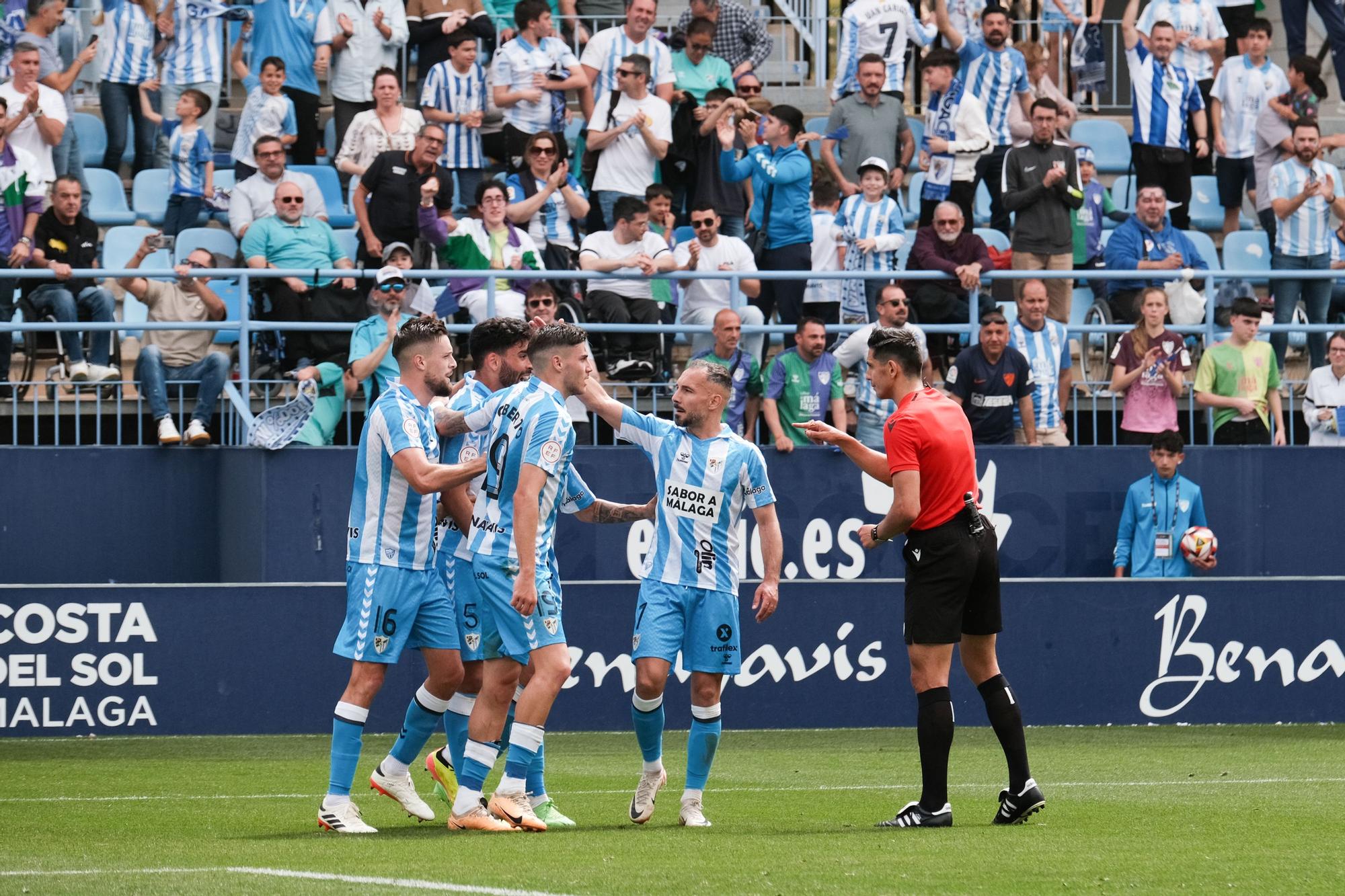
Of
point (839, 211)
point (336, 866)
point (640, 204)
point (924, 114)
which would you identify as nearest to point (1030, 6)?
point (924, 114)

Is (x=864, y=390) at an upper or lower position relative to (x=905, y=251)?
lower

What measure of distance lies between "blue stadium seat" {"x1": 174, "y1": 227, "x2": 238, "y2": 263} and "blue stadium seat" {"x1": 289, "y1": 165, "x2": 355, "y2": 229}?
1.20 metres

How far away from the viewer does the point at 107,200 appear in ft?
56.9

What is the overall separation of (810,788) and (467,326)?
19.3 feet

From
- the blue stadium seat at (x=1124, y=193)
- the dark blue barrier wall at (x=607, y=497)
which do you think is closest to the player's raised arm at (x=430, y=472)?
the dark blue barrier wall at (x=607, y=497)

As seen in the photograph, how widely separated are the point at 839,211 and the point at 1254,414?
3933 millimetres

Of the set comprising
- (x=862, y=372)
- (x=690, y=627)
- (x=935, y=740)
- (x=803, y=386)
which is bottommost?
(x=935, y=740)

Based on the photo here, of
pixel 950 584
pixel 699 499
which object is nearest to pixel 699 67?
pixel 699 499

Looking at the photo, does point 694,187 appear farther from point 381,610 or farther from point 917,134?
point 381,610

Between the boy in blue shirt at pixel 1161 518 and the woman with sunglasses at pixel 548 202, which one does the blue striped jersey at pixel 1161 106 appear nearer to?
the boy in blue shirt at pixel 1161 518

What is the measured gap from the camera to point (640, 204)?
15.7 metres

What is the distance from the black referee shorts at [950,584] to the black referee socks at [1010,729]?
10.8 inches

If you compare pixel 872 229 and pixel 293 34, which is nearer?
pixel 872 229

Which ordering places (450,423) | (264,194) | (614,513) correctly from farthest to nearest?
(264,194), (614,513), (450,423)
